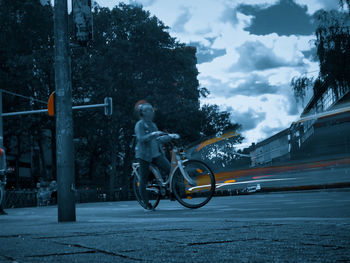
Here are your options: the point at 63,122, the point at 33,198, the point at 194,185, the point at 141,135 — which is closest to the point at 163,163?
the point at 141,135

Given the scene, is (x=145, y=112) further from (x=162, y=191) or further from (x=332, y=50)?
(x=332, y=50)

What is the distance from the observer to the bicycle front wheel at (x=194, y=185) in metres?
8.59

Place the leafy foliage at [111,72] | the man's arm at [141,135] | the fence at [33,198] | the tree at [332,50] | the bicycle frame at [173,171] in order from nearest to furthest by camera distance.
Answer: the bicycle frame at [173,171] < the man's arm at [141,135] < the tree at [332,50] < the fence at [33,198] < the leafy foliage at [111,72]

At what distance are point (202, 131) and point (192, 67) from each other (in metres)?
5.65

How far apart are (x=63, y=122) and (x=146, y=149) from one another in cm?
240

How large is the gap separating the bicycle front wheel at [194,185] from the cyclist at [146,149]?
1.35ft

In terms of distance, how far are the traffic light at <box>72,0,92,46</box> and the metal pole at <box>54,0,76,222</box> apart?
16 cm

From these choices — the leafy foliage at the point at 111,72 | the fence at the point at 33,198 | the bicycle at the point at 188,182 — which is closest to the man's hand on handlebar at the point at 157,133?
the bicycle at the point at 188,182

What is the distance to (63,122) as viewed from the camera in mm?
7027

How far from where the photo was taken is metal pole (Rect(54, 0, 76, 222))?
691 centimetres

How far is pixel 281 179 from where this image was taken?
20.3 m

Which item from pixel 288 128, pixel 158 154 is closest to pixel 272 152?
pixel 288 128

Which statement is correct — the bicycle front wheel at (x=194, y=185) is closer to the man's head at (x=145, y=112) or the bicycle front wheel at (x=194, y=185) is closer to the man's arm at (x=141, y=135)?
the man's arm at (x=141, y=135)

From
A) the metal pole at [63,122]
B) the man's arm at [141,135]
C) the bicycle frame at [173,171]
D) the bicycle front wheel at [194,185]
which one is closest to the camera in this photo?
the metal pole at [63,122]
